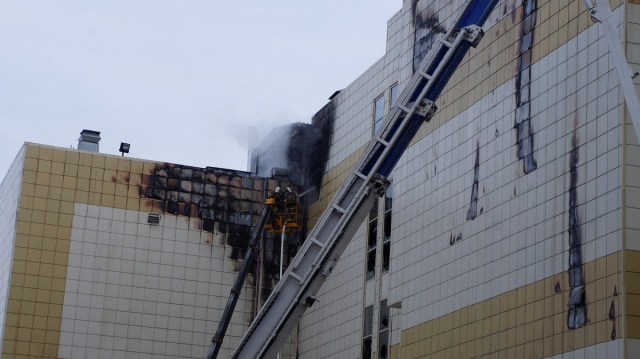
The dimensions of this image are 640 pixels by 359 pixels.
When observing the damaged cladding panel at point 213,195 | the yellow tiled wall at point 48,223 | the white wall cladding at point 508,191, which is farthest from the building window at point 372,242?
the yellow tiled wall at point 48,223

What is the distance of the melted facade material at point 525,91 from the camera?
109 feet

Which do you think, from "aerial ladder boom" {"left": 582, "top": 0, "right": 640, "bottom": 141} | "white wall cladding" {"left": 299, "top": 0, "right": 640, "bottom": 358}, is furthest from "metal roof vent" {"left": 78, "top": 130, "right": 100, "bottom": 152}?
"aerial ladder boom" {"left": 582, "top": 0, "right": 640, "bottom": 141}

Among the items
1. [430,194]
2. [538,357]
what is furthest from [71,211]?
[538,357]

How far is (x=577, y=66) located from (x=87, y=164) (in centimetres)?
2270

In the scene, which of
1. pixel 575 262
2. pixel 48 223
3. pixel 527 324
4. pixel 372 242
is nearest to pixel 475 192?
pixel 527 324

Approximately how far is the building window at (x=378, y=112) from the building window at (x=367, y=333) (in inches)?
248

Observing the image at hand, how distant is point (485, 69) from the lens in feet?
120

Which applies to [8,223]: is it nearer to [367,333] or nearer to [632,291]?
[367,333]

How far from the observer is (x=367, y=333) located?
43312 mm

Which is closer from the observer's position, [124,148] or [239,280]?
[239,280]

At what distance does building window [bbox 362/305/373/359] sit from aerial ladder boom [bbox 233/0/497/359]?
9392 mm

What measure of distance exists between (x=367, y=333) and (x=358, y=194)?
35.0 feet

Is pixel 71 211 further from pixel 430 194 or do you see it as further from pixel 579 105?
pixel 579 105

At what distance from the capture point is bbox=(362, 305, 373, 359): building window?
43.1 metres
